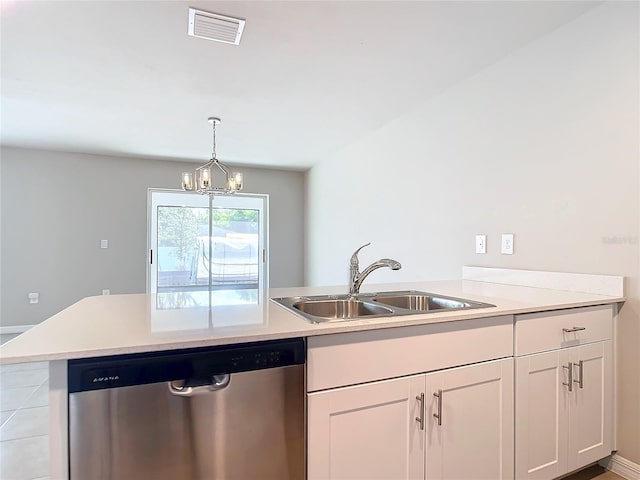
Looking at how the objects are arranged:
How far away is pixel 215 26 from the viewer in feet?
6.40

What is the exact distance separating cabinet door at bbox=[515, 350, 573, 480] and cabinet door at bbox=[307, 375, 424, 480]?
0.50m

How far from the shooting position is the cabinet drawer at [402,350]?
1157 millimetres

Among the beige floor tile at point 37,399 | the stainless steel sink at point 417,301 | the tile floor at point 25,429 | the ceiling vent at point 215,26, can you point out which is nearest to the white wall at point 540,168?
the stainless steel sink at point 417,301

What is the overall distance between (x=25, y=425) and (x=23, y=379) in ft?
2.99

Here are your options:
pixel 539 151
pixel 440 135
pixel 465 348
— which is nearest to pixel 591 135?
pixel 539 151

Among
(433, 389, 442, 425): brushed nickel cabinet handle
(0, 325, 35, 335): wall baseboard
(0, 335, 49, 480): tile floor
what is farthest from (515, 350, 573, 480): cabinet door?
(0, 325, 35, 335): wall baseboard

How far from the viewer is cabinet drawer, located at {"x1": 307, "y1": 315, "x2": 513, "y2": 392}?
3.79 feet

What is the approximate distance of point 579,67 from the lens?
1.91 m

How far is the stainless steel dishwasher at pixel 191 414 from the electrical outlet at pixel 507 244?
1.70 m

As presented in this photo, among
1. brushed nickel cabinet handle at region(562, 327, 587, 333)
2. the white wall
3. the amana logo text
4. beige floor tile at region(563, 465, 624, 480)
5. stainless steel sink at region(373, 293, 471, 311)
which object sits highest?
the white wall

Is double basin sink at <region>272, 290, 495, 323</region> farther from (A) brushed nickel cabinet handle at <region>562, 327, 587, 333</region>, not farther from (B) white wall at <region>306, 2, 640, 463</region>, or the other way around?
(B) white wall at <region>306, 2, 640, 463</region>

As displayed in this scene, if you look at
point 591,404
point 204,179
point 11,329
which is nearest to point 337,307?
point 591,404

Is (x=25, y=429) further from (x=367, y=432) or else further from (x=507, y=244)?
(x=507, y=244)

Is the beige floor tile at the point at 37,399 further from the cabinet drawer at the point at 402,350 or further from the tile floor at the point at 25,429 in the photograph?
the cabinet drawer at the point at 402,350
